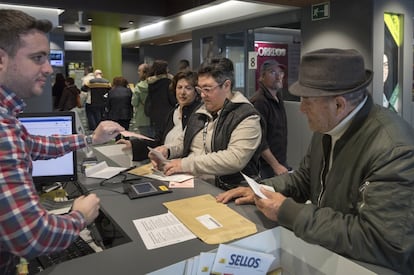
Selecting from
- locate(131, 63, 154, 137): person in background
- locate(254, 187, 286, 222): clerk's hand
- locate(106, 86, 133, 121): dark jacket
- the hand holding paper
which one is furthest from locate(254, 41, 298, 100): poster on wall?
locate(254, 187, 286, 222): clerk's hand

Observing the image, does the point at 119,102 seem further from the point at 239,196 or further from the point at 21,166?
the point at 21,166

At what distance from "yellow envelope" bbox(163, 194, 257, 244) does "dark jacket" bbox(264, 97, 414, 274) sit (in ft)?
0.58

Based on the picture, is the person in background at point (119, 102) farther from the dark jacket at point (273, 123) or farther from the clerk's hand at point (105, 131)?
the clerk's hand at point (105, 131)

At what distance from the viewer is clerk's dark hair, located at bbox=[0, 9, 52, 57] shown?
1069mm

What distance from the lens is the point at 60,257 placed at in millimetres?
1576

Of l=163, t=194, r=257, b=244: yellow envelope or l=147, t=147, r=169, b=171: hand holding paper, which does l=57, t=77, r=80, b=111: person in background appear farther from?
l=163, t=194, r=257, b=244: yellow envelope

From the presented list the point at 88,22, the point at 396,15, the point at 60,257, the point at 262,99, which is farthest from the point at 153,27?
the point at 60,257

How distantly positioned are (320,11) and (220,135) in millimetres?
3625

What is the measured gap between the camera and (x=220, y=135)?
2.25 m

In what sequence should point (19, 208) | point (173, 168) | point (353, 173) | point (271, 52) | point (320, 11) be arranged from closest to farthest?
point (19, 208), point (353, 173), point (173, 168), point (320, 11), point (271, 52)

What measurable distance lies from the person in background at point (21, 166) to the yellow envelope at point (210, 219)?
0.40 meters

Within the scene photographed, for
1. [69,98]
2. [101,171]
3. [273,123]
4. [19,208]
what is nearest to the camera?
[19,208]

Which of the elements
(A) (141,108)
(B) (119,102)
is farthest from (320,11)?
(B) (119,102)

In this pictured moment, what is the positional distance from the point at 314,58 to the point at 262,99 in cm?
225
